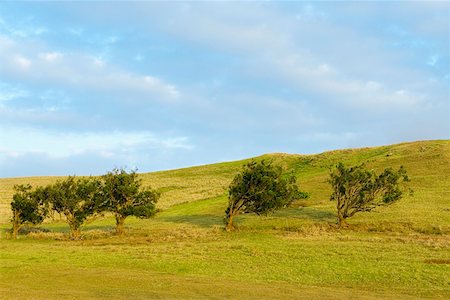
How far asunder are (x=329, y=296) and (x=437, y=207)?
43.4 m

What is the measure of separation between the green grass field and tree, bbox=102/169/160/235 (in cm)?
242

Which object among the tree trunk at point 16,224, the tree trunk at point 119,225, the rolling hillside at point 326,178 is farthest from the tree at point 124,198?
the rolling hillside at point 326,178

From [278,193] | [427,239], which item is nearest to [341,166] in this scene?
[278,193]

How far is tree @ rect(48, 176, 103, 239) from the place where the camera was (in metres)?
60.3

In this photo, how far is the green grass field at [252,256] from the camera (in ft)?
96.4

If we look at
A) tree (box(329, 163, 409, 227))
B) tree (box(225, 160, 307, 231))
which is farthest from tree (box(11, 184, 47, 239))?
tree (box(329, 163, 409, 227))

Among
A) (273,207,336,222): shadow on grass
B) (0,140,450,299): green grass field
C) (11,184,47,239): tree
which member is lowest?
(0,140,450,299): green grass field

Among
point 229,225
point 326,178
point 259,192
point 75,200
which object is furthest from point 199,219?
point 326,178

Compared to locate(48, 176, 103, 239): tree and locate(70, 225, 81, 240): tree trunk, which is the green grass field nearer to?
locate(70, 225, 81, 240): tree trunk

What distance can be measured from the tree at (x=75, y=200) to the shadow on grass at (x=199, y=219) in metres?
12.7

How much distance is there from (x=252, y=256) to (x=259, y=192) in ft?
73.1

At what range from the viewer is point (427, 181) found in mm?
82375

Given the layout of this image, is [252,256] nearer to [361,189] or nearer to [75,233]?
[75,233]

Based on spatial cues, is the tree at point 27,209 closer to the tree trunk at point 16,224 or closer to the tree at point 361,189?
the tree trunk at point 16,224
